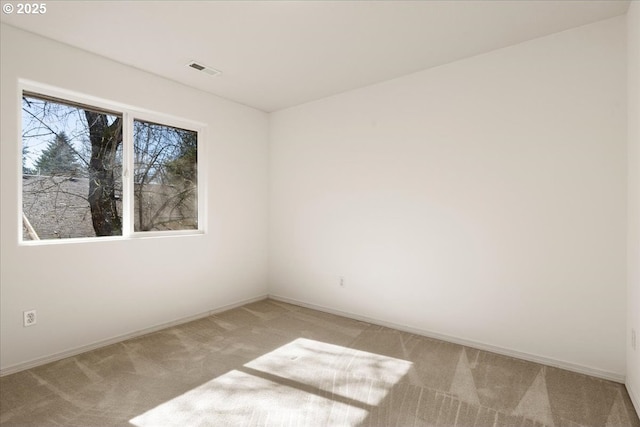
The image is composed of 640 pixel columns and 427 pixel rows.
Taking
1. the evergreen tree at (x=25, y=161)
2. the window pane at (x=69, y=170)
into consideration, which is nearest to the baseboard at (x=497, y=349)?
the window pane at (x=69, y=170)

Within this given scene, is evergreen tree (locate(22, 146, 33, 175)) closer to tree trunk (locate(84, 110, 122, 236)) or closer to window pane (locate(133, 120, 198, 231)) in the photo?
tree trunk (locate(84, 110, 122, 236))

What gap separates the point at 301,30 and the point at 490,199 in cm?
212

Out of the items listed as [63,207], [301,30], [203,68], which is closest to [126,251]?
[63,207]

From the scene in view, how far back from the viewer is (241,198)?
425 cm

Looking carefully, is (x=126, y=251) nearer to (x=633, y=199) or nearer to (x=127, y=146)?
(x=127, y=146)

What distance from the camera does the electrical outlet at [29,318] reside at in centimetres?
253

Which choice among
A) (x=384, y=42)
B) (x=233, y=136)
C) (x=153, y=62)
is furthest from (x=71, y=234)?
(x=384, y=42)

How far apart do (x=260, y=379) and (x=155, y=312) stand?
1594 mm

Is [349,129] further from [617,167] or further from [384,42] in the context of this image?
[617,167]

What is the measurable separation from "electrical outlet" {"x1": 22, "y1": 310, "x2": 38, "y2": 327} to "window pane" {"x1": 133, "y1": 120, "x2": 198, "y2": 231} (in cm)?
105

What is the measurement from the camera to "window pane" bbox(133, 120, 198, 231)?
11.1 ft

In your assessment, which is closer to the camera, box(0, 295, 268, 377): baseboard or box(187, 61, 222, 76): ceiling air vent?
box(0, 295, 268, 377): baseboard

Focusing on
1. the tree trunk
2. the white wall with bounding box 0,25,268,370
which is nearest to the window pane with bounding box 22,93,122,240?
the tree trunk

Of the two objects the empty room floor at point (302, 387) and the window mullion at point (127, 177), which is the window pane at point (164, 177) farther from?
the empty room floor at point (302, 387)
